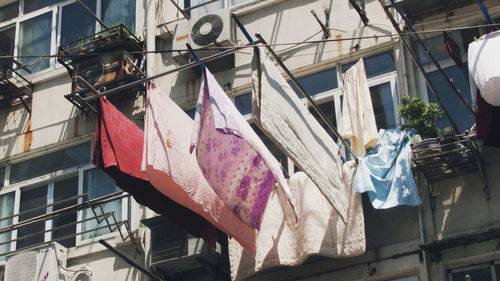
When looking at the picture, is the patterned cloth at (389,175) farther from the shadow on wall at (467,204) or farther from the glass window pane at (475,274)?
the glass window pane at (475,274)

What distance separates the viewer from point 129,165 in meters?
11.5

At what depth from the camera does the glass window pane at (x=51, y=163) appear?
1602 centimetres

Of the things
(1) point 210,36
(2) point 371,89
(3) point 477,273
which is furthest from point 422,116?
(1) point 210,36

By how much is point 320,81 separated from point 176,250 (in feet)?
11.9

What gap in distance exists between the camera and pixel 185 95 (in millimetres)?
15375

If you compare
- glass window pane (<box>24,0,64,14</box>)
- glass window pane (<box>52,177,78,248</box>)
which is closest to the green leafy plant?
glass window pane (<box>52,177,78,248</box>)

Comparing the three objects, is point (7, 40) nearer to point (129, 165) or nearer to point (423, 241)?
point (129, 165)

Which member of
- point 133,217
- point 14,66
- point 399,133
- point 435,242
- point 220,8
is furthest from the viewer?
point 14,66

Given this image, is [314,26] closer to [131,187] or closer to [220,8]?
[220,8]

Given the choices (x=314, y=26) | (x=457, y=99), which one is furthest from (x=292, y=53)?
(x=457, y=99)

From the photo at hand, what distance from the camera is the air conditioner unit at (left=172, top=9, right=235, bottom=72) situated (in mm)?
14961

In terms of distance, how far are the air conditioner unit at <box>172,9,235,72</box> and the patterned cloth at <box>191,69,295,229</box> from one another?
13.2 ft

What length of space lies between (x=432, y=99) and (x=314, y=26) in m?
2.62

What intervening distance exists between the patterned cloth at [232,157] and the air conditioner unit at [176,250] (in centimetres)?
185
